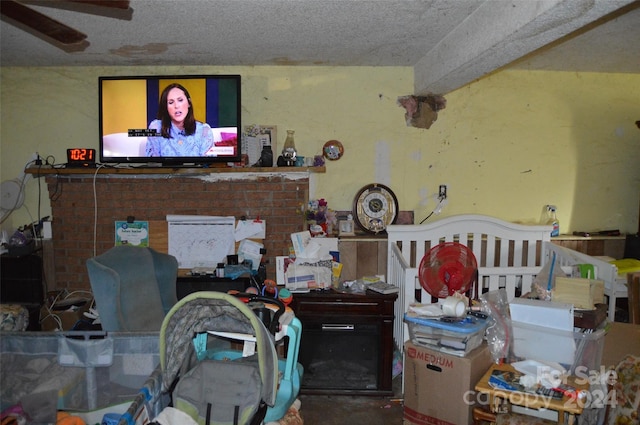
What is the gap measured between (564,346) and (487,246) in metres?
1.48

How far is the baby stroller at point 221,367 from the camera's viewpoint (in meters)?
2.06

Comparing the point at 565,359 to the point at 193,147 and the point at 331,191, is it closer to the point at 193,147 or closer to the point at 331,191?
the point at 331,191

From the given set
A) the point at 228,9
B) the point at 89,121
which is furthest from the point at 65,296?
the point at 228,9

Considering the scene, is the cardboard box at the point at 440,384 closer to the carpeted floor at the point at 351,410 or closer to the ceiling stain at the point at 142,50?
the carpeted floor at the point at 351,410

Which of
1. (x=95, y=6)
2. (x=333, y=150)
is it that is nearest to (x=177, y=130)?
(x=333, y=150)

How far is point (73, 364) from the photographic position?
2.35 m

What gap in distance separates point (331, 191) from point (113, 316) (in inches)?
78.1

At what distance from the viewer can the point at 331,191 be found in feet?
13.0

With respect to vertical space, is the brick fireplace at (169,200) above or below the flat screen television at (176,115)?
below

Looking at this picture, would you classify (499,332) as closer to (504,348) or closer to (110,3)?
(504,348)

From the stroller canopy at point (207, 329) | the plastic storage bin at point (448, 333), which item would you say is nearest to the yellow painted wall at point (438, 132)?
the plastic storage bin at point (448, 333)

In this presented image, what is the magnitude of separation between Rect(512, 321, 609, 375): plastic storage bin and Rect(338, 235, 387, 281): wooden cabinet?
146 cm

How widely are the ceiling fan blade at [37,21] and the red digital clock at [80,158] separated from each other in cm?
196

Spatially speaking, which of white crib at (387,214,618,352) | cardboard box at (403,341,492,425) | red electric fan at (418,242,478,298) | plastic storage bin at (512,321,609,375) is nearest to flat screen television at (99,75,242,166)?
white crib at (387,214,618,352)
